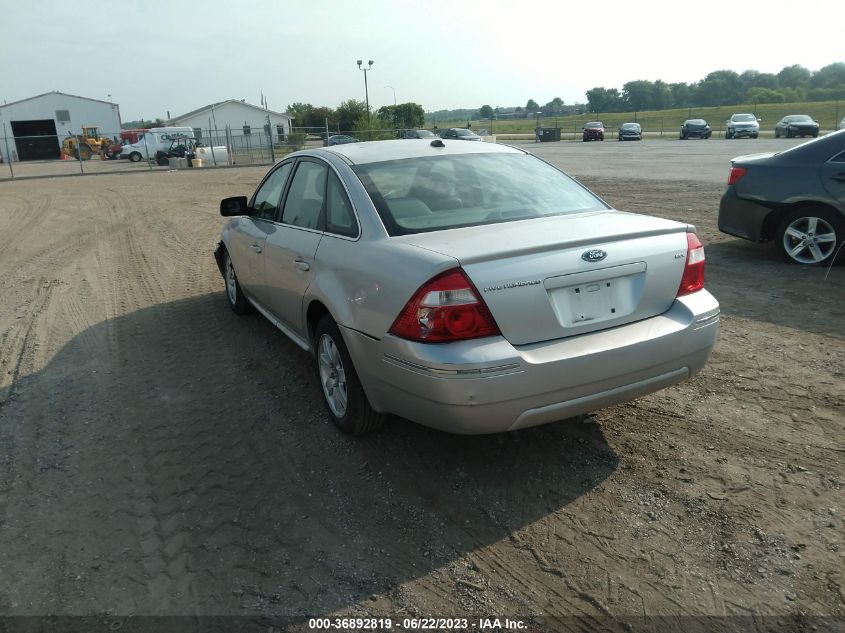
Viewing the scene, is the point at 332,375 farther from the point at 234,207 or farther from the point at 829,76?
the point at 829,76

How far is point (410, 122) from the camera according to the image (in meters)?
70.2

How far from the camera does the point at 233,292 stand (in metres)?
6.51

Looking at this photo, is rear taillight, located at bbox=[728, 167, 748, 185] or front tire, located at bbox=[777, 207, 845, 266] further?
rear taillight, located at bbox=[728, 167, 748, 185]

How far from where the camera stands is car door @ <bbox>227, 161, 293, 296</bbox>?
5141mm

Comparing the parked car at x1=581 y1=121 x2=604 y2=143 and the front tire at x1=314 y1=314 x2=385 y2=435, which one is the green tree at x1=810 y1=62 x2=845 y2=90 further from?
the front tire at x1=314 y1=314 x2=385 y2=435

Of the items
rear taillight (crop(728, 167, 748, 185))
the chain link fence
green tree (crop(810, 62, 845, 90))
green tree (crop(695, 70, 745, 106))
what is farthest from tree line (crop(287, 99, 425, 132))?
green tree (crop(810, 62, 845, 90))

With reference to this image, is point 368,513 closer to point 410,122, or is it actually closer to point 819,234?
point 819,234

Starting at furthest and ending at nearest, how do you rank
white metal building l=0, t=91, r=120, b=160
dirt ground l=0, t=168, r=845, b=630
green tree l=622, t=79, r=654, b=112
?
1. green tree l=622, t=79, r=654, b=112
2. white metal building l=0, t=91, r=120, b=160
3. dirt ground l=0, t=168, r=845, b=630

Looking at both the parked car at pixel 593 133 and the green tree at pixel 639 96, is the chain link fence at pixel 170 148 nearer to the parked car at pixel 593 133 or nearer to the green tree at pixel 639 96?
the parked car at pixel 593 133

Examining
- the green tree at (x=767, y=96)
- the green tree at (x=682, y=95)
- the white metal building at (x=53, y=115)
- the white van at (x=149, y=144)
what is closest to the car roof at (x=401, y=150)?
the white van at (x=149, y=144)

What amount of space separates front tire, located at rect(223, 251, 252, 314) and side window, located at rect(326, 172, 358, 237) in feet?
7.64

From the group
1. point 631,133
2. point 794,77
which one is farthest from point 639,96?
point 631,133

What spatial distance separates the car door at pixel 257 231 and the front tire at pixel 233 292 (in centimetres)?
28

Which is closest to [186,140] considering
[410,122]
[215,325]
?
[410,122]
